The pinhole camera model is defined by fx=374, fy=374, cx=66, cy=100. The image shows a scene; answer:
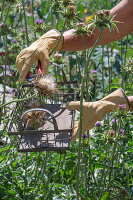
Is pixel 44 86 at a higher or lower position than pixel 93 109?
higher

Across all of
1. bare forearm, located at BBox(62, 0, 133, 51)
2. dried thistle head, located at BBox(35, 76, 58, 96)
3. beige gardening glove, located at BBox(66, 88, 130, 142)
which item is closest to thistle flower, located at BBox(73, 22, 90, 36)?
dried thistle head, located at BBox(35, 76, 58, 96)

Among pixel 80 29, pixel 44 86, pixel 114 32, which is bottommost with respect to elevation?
pixel 44 86

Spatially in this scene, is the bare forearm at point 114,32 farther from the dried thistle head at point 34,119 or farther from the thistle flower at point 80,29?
the dried thistle head at point 34,119

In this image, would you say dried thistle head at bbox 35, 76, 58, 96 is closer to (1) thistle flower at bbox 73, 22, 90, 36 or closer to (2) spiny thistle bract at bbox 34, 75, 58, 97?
(2) spiny thistle bract at bbox 34, 75, 58, 97

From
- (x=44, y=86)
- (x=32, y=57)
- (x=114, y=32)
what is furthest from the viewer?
(x=114, y=32)

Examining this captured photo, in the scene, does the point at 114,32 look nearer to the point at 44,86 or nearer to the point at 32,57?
the point at 32,57

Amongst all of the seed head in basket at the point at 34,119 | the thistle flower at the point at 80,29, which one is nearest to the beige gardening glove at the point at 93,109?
the seed head in basket at the point at 34,119

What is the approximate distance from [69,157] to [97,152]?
0.90 feet

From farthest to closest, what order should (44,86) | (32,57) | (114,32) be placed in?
(114,32)
(32,57)
(44,86)

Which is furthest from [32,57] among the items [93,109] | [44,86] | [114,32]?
[114,32]

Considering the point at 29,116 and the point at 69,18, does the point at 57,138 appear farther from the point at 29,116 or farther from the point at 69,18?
the point at 69,18

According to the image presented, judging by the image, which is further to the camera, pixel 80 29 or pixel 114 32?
pixel 114 32

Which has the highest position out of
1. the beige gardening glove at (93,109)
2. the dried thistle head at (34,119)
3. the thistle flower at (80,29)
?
the thistle flower at (80,29)

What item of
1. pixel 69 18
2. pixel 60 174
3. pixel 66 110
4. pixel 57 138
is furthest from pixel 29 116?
pixel 60 174
